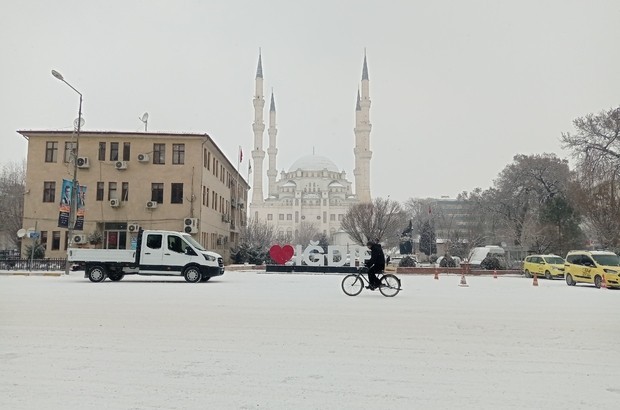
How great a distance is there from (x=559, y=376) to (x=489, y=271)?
31280 millimetres

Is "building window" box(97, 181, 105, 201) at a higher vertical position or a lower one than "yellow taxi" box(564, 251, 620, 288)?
higher

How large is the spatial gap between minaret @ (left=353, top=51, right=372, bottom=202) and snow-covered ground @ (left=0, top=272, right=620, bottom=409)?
337ft

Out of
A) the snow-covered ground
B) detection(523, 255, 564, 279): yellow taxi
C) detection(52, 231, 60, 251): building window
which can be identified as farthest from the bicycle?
detection(52, 231, 60, 251): building window

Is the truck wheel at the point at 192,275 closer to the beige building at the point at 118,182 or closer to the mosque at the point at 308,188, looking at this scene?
the beige building at the point at 118,182

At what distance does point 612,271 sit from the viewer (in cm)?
2183

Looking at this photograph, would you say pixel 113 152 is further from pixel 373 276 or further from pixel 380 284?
pixel 380 284

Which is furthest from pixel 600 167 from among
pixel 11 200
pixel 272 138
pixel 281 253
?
pixel 272 138

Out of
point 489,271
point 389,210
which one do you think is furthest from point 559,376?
point 389,210

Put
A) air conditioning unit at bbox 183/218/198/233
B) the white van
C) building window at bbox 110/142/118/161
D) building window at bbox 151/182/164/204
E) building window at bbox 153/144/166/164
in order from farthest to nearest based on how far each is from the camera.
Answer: the white van < building window at bbox 153/144/166/164 < building window at bbox 110/142/118/161 < building window at bbox 151/182/164/204 < air conditioning unit at bbox 183/218/198/233

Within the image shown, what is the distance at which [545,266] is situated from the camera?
3005cm

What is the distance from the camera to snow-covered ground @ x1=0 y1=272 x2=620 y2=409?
5.35m

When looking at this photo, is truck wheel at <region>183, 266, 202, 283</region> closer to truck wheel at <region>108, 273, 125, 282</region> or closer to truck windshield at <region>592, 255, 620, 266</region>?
truck wheel at <region>108, 273, 125, 282</region>

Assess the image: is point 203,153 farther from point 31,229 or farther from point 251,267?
point 31,229

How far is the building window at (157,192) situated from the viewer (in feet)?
122
